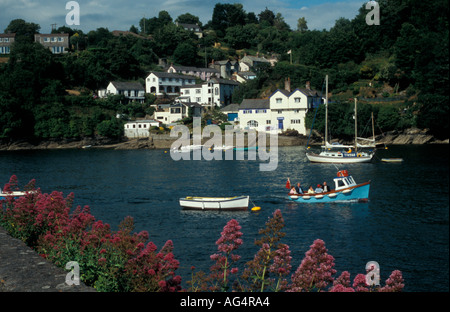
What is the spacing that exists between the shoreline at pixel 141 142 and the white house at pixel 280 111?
4595 mm

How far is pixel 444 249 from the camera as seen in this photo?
6.08 m

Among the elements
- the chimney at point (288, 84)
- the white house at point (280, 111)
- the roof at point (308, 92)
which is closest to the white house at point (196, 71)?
the chimney at point (288, 84)

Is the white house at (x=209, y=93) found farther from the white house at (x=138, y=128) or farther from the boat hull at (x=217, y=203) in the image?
the boat hull at (x=217, y=203)

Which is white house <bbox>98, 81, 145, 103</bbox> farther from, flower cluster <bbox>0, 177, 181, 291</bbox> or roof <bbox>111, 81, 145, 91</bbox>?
flower cluster <bbox>0, 177, 181, 291</bbox>

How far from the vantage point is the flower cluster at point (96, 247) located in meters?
11.4

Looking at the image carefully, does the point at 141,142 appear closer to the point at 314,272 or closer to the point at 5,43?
the point at 5,43

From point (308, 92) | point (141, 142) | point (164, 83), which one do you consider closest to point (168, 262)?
point (141, 142)

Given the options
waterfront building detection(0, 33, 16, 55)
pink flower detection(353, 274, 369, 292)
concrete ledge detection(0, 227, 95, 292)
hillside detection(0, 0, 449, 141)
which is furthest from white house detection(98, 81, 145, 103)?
pink flower detection(353, 274, 369, 292)

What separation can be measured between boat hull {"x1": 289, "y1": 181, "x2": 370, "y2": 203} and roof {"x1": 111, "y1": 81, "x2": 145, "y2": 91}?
9949 centimetres

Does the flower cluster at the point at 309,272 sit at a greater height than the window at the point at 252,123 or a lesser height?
lesser

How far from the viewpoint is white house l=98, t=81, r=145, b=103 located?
13062cm

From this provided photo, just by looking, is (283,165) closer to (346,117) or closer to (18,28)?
(346,117)

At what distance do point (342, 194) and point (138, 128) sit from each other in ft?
277

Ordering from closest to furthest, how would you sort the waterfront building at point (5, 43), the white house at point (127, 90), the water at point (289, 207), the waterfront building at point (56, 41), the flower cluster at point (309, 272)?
the flower cluster at point (309, 272) → the water at point (289, 207) → the white house at point (127, 90) → the waterfront building at point (5, 43) → the waterfront building at point (56, 41)
